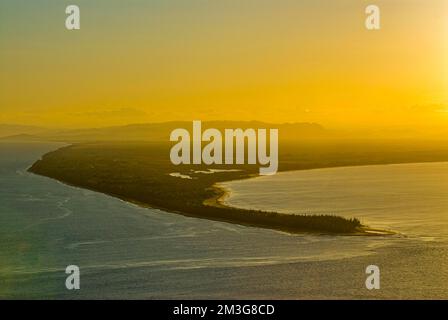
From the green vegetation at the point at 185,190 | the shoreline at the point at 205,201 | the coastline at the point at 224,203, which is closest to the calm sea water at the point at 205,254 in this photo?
the coastline at the point at 224,203

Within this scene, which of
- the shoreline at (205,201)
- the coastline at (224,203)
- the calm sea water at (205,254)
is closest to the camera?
the calm sea water at (205,254)

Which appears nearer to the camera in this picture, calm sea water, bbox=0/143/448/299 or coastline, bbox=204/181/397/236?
calm sea water, bbox=0/143/448/299

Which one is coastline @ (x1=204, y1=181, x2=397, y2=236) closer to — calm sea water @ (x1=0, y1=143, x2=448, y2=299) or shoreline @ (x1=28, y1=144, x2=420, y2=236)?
shoreline @ (x1=28, y1=144, x2=420, y2=236)

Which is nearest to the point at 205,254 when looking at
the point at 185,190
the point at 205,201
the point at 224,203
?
the point at 224,203

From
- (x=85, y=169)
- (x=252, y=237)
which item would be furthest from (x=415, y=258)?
(x=85, y=169)

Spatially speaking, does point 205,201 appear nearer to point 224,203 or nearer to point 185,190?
point 224,203

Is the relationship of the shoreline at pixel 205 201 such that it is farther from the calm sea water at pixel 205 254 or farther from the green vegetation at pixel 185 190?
the calm sea water at pixel 205 254

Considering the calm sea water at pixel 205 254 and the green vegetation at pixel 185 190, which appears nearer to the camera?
the calm sea water at pixel 205 254

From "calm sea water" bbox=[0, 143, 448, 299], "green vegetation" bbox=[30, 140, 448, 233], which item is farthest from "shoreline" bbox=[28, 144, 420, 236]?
"calm sea water" bbox=[0, 143, 448, 299]
